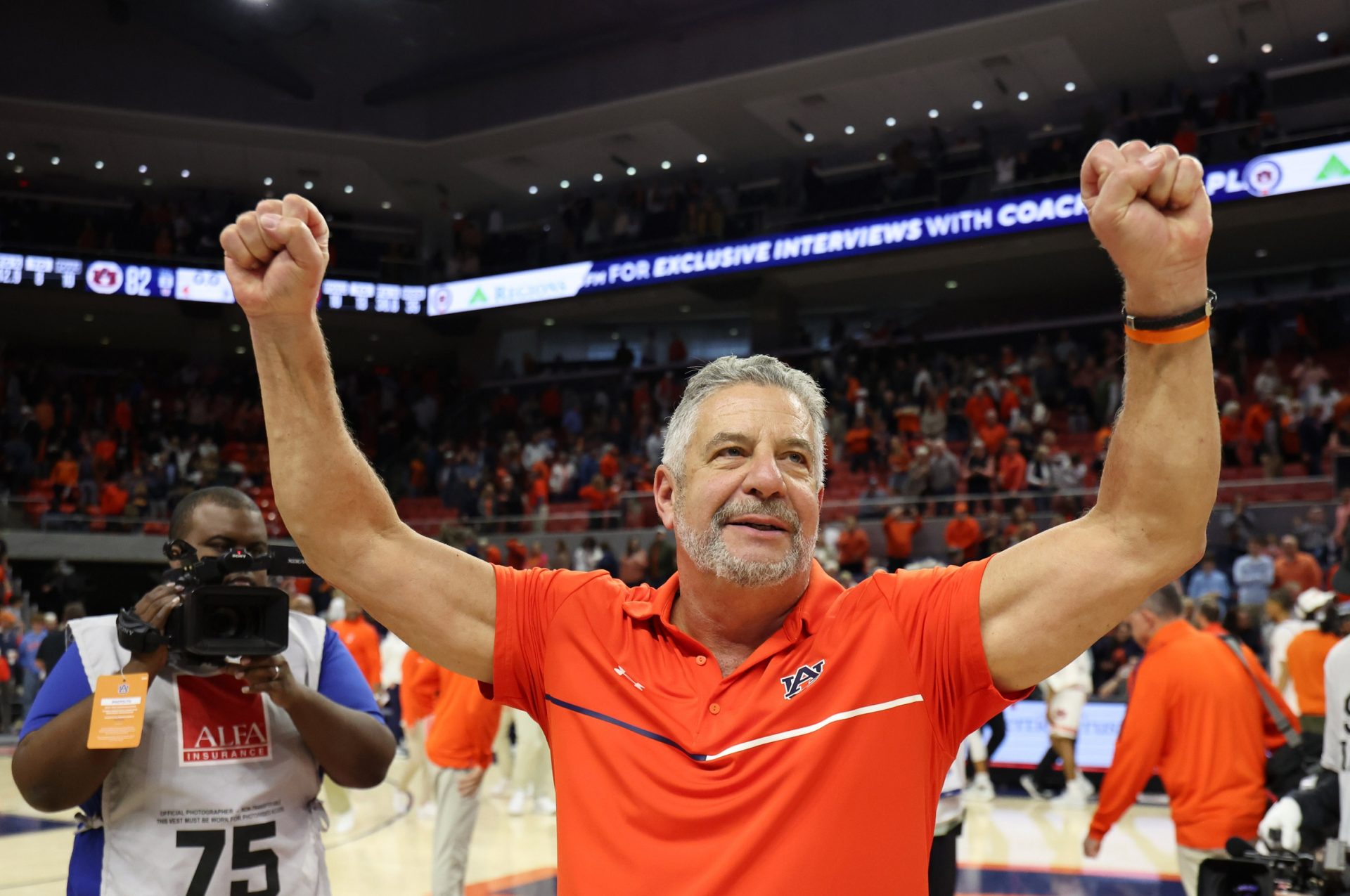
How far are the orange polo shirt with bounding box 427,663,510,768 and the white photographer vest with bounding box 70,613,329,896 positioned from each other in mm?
3219

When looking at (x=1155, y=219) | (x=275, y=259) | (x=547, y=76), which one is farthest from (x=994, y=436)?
(x=275, y=259)

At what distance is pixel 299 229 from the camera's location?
6.12 ft

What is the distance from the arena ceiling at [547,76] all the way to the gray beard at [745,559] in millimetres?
18006

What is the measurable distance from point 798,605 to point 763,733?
290mm

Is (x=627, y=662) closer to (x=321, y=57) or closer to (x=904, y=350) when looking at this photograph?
(x=904, y=350)

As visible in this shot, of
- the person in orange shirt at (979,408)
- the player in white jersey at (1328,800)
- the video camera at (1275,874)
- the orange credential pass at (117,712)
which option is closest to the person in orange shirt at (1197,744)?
the player in white jersey at (1328,800)

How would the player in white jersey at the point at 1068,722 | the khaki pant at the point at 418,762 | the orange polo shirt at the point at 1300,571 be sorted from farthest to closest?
the orange polo shirt at the point at 1300,571
the player in white jersey at the point at 1068,722
the khaki pant at the point at 418,762

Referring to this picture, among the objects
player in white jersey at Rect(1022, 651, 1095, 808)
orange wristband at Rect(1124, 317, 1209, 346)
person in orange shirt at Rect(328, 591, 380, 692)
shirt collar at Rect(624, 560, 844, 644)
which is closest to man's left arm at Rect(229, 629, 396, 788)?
shirt collar at Rect(624, 560, 844, 644)

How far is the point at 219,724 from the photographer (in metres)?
2.81

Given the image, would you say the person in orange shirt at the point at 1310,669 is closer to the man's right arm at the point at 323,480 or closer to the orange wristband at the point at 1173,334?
the orange wristband at the point at 1173,334

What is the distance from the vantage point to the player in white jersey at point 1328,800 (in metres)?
3.56

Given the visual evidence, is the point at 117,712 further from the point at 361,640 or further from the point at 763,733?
the point at 361,640

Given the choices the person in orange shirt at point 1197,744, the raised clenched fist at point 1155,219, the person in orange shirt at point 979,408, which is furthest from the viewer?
the person in orange shirt at point 979,408

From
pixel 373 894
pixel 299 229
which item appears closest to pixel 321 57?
pixel 373 894
